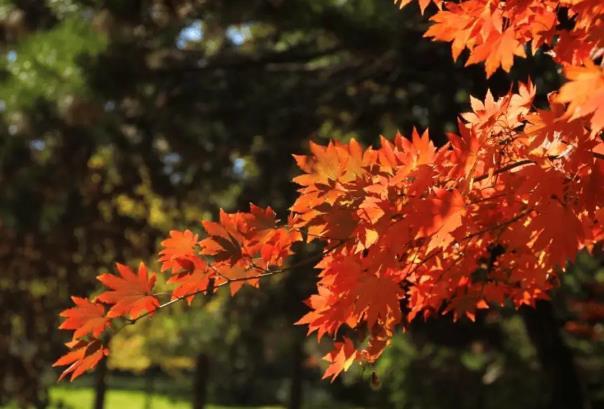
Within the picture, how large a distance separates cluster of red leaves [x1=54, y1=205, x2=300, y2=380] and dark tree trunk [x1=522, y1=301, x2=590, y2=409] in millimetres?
6492

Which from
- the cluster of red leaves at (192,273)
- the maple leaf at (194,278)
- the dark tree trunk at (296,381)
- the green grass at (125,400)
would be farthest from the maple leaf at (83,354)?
the green grass at (125,400)

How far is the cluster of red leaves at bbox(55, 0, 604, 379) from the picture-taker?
2.31 meters

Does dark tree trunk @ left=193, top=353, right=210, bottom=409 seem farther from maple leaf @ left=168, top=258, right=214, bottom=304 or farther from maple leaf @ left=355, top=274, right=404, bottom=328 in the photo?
maple leaf @ left=355, top=274, right=404, bottom=328

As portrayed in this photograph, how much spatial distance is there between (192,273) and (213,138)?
317 inches

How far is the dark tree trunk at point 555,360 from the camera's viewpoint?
8.70 metres

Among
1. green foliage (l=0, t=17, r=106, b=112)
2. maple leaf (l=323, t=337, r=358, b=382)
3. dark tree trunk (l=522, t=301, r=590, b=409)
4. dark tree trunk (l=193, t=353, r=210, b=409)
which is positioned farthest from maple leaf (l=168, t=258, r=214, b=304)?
dark tree trunk (l=193, t=353, r=210, b=409)

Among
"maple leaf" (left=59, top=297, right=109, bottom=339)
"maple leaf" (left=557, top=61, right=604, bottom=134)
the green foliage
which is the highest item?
"maple leaf" (left=557, top=61, right=604, bottom=134)

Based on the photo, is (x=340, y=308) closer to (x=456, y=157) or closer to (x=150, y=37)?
(x=456, y=157)

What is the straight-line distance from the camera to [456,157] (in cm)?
237

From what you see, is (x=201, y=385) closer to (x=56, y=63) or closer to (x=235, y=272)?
(x=56, y=63)

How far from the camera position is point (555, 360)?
8844mm

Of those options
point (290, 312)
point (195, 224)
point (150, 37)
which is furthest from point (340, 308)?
point (290, 312)

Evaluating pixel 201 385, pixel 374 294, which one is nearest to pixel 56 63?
pixel 374 294

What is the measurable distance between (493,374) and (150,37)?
8.89m
